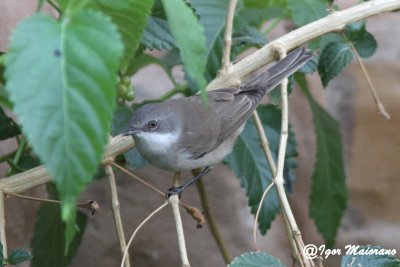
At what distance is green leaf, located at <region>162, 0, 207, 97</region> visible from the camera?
0.96 metres

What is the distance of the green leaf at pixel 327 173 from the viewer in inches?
101

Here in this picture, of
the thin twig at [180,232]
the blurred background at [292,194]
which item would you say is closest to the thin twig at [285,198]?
the thin twig at [180,232]

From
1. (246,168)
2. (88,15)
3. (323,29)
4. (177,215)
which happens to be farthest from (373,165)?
(88,15)

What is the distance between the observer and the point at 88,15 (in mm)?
866

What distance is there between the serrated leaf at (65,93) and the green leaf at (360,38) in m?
1.09

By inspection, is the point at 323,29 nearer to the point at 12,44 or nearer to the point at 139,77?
the point at 12,44

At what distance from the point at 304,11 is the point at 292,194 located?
156 cm

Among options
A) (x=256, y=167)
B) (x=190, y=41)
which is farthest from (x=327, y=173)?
(x=190, y=41)

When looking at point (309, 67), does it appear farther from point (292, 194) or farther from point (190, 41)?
point (292, 194)

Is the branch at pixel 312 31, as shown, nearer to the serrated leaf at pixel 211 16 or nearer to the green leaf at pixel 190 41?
the serrated leaf at pixel 211 16


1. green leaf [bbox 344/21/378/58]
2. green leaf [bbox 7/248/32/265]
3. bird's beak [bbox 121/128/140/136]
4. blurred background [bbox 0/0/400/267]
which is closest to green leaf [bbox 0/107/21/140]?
bird's beak [bbox 121/128/140/136]

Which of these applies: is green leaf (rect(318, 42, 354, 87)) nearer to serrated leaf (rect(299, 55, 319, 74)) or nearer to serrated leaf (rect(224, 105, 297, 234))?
serrated leaf (rect(299, 55, 319, 74))

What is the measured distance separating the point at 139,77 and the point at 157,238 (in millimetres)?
867

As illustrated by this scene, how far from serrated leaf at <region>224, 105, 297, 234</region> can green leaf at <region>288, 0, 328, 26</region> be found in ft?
1.29
